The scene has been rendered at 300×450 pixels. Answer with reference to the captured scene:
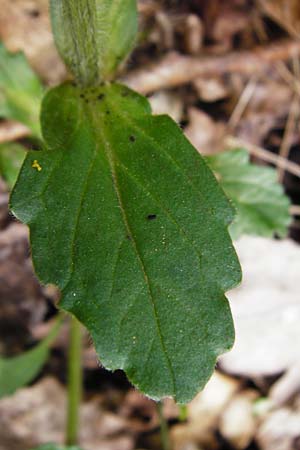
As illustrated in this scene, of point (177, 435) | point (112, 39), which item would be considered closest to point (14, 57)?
point (112, 39)

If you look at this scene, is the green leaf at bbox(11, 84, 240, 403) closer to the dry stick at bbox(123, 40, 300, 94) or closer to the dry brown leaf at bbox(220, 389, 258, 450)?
the dry brown leaf at bbox(220, 389, 258, 450)

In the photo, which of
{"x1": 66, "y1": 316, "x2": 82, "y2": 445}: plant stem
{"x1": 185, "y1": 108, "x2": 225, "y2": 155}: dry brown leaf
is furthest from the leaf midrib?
{"x1": 185, "y1": 108, "x2": 225, "y2": 155}: dry brown leaf

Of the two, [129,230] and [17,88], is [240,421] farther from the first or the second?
[17,88]

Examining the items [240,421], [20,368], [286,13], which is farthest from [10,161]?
[286,13]

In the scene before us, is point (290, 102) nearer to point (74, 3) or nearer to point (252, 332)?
point (252, 332)

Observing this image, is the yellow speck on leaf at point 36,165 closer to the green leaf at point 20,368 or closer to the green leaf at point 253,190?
the green leaf at point 253,190
